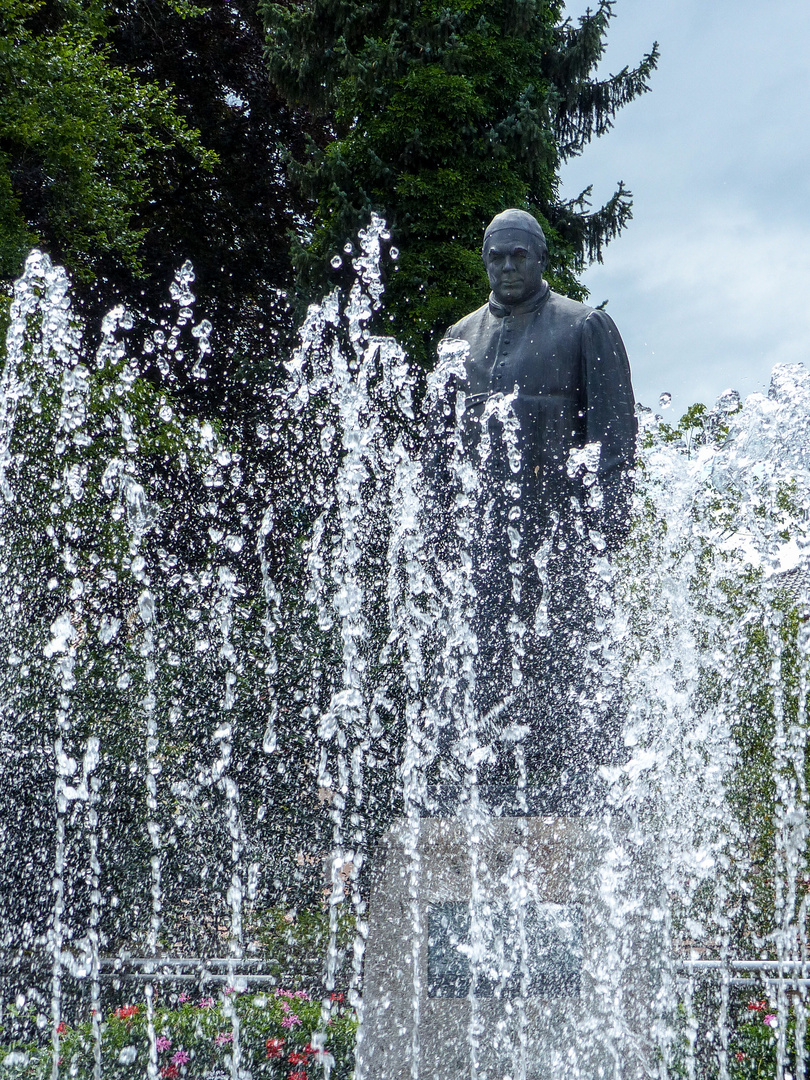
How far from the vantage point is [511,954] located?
323 centimetres

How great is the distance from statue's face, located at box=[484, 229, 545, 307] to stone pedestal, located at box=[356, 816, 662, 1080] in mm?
1760

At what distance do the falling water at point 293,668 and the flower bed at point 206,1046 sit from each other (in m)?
0.05

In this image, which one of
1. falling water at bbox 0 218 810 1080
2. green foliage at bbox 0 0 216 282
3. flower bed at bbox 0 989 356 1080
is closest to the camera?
flower bed at bbox 0 989 356 1080

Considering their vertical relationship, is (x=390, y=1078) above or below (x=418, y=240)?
below

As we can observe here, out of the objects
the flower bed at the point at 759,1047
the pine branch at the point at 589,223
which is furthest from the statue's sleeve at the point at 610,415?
the pine branch at the point at 589,223

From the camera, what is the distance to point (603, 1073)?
3105mm

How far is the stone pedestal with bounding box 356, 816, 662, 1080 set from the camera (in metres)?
3.13

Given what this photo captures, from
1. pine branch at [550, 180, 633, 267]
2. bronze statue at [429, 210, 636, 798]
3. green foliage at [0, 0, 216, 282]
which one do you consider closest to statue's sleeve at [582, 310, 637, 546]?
bronze statue at [429, 210, 636, 798]

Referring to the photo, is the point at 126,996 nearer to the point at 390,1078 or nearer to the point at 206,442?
the point at 390,1078

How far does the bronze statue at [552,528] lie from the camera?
352cm

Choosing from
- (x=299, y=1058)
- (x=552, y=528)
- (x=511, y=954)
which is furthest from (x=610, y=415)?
(x=299, y=1058)

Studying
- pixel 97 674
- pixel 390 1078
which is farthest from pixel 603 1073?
pixel 97 674

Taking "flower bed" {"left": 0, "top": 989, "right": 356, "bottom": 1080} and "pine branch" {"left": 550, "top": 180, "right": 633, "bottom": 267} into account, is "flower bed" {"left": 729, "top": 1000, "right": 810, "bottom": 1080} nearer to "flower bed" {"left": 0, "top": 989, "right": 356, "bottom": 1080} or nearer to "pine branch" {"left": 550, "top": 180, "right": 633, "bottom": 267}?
"flower bed" {"left": 0, "top": 989, "right": 356, "bottom": 1080}

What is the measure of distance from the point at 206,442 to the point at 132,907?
4.33m
